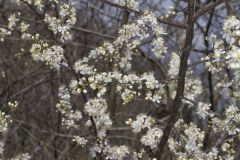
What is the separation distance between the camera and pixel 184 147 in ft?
12.8

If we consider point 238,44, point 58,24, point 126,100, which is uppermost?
point 58,24

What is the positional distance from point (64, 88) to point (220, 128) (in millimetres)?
1283

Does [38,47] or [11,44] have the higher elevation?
[11,44]

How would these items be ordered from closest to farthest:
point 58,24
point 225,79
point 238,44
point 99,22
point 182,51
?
point 238,44 < point 182,51 < point 58,24 < point 225,79 < point 99,22

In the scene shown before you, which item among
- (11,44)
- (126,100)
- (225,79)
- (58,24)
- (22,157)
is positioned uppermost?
(11,44)

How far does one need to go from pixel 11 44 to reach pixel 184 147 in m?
5.18

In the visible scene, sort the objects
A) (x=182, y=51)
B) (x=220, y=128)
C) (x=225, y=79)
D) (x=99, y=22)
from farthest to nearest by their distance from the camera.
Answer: (x=99, y=22), (x=225, y=79), (x=220, y=128), (x=182, y=51)

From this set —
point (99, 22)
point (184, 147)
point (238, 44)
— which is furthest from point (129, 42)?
point (99, 22)

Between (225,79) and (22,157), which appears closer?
(22,157)

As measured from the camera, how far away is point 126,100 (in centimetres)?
354

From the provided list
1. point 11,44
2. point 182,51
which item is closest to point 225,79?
point 182,51

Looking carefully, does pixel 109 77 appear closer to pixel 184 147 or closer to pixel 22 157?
pixel 184 147

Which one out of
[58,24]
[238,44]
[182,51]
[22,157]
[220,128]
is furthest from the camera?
[22,157]

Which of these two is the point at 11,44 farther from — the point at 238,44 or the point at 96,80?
the point at 238,44
